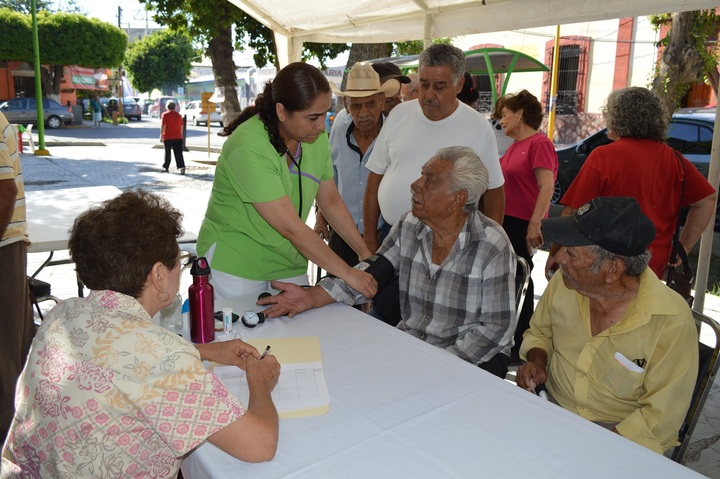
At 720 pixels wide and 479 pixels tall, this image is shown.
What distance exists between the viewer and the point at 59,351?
1.28 meters

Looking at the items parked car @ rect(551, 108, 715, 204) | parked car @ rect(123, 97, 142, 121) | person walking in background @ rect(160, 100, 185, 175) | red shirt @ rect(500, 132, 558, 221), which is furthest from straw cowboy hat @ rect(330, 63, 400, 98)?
parked car @ rect(123, 97, 142, 121)

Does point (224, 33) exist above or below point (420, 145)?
above

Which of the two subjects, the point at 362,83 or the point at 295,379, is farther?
the point at 362,83

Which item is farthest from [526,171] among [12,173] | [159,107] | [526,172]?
[159,107]

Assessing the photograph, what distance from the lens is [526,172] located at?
4039 mm

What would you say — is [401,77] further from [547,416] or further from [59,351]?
[59,351]

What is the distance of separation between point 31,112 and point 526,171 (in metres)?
28.4

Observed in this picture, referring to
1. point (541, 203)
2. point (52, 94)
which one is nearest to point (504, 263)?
point (541, 203)

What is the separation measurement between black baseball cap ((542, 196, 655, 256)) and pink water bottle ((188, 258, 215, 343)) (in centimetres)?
117

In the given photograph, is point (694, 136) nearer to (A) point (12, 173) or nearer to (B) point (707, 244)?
(B) point (707, 244)

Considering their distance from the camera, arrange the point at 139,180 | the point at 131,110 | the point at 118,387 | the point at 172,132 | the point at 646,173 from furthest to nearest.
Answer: the point at 131,110 → the point at 172,132 → the point at 139,180 → the point at 646,173 → the point at 118,387

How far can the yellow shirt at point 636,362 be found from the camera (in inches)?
67.3

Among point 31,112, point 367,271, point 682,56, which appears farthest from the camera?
point 31,112

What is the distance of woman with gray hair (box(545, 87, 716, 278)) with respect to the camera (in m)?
2.98
